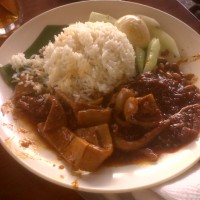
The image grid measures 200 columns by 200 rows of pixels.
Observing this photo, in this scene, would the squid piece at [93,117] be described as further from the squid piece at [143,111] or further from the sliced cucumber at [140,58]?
the sliced cucumber at [140,58]

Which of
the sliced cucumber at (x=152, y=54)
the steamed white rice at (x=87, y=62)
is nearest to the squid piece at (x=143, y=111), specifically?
the steamed white rice at (x=87, y=62)

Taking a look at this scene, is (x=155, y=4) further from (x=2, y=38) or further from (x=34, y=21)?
(x=2, y=38)

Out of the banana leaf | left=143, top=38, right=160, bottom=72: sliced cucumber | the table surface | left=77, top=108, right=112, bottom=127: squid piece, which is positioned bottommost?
the table surface

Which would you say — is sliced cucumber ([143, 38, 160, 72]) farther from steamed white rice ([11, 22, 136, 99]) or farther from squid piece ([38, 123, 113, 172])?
squid piece ([38, 123, 113, 172])

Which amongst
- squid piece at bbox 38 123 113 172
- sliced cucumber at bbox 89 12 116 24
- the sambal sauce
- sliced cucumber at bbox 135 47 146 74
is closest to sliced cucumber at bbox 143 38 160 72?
sliced cucumber at bbox 135 47 146 74

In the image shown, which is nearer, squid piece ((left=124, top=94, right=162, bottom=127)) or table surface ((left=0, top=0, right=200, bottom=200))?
table surface ((left=0, top=0, right=200, bottom=200))

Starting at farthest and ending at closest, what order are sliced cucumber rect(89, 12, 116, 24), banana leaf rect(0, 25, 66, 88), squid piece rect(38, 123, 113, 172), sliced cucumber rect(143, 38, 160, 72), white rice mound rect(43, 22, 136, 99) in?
sliced cucumber rect(89, 12, 116, 24), banana leaf rect(0, 25, 66, 88), sliced cucumber rect(143, 38, 160, 72), white rice mound rect(43, 22, 136, 99), squid piece rect(38, 123, 113, 172)

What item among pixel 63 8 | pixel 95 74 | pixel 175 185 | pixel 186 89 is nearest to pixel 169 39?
pixel 186 89

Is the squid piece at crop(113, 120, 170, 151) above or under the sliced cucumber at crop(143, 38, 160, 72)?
under
